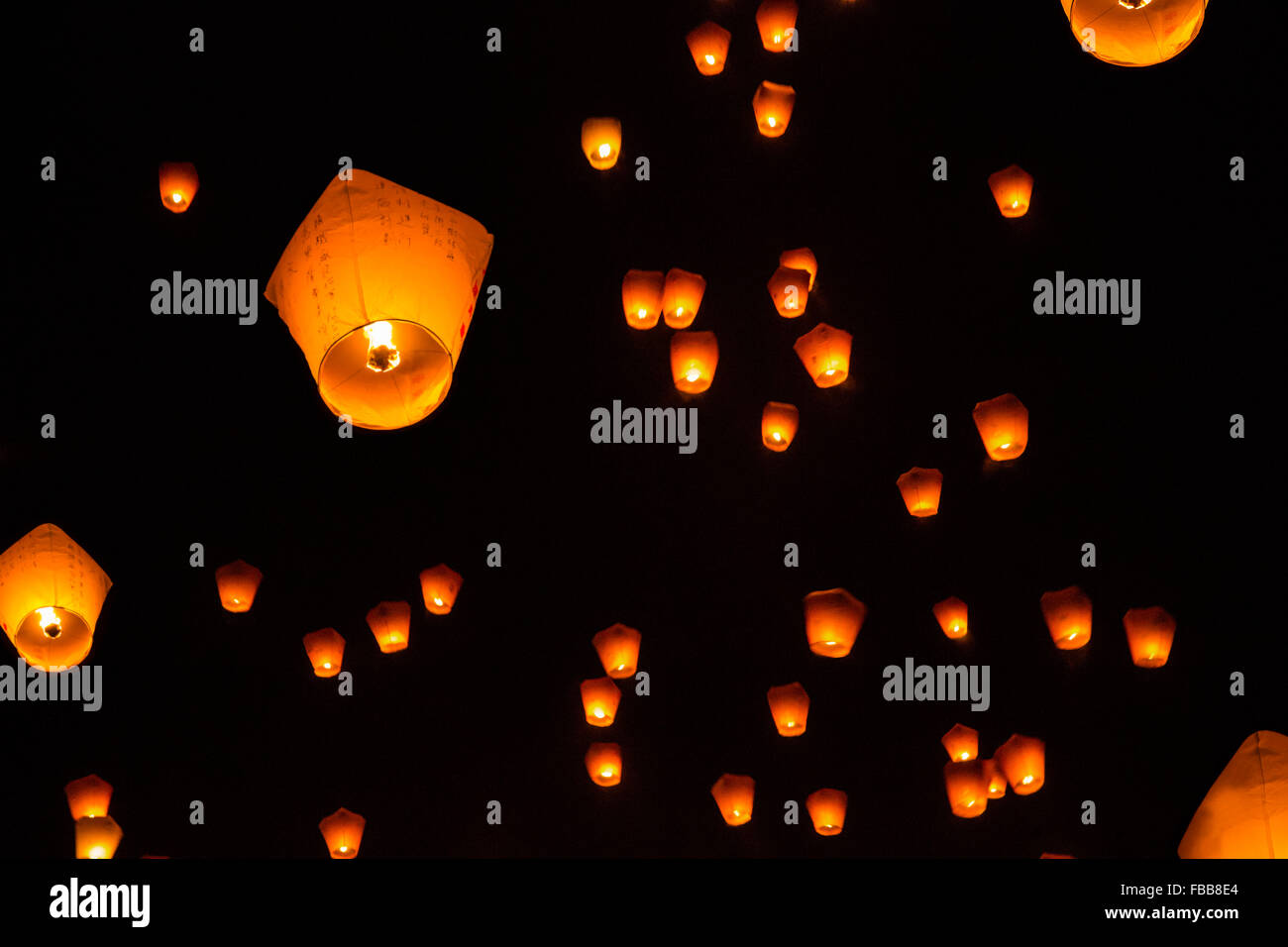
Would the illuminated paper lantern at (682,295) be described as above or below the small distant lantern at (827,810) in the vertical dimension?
above

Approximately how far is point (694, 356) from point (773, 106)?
1.28m

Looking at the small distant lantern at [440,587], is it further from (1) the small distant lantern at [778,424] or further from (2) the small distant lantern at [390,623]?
(1) the small distant lantern at [778,424]

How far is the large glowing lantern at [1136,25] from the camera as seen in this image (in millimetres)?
3916

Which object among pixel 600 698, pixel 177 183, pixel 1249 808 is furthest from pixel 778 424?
pixel 177 183

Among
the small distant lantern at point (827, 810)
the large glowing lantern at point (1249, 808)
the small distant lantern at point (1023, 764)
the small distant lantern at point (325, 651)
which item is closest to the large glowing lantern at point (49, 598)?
the small distant lantern at point (325, 651)

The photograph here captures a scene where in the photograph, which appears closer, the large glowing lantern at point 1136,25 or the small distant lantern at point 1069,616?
the large glowing lantern at point 1136,25

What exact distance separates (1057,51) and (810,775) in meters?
3.60

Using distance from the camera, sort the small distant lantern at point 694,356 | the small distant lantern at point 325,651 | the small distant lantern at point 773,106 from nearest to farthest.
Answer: the small distant lantern at point 325,651
the small distant lantern at point 694,356
the small distant lantern at point 773,106

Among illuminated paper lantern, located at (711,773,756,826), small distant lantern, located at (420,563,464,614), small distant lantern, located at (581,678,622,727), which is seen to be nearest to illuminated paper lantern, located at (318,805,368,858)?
small distant lantern, located at (420,563,464,614)

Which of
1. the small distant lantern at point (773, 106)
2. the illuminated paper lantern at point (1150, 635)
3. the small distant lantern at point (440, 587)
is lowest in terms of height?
the illuminated paper lantern at point (1150, 635)

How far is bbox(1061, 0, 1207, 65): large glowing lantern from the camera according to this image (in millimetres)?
3916

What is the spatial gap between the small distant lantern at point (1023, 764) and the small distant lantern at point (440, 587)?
7.92 ft

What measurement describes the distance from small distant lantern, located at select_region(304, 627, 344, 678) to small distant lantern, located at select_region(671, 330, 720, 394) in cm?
188

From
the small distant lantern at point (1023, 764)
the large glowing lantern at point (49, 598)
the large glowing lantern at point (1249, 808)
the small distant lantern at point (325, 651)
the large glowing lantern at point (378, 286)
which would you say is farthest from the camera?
the small distant lantern at point (325, 651)
